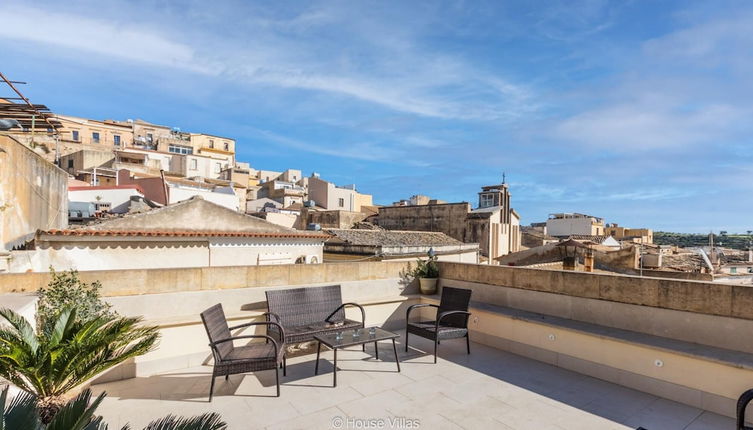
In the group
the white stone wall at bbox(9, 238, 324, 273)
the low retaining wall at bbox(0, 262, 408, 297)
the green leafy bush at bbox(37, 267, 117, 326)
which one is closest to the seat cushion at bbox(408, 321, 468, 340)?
the low retaining wall at bbox(0, 262, 408, 297)

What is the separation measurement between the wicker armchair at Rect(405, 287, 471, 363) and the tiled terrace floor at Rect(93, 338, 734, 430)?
45 centimetres

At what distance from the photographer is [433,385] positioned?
15.1 ft

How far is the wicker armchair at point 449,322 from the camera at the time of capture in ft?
17.9

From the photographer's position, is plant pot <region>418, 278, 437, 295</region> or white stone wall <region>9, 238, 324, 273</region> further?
white stone wall <region>9, 238, 324, 273</region>

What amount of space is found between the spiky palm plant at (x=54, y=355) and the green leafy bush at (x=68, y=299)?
2.10 ft

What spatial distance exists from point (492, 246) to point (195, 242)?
1764 cm

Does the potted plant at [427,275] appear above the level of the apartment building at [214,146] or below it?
below

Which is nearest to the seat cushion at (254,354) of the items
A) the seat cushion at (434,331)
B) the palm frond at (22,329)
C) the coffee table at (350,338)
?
the coffee table at (350,338)

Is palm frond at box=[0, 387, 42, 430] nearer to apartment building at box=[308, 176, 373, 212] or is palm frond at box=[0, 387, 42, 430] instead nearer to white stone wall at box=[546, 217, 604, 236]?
apartment building at box=[308, 176, 373, 212]

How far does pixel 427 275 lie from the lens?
7535mm

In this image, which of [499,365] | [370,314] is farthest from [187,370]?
[499,365]

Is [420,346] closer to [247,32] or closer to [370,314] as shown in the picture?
[370,314]

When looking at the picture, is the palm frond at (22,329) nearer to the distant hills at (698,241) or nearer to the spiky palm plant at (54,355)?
the spiky palm plant at (54,355)

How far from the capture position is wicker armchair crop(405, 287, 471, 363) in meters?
5.45
